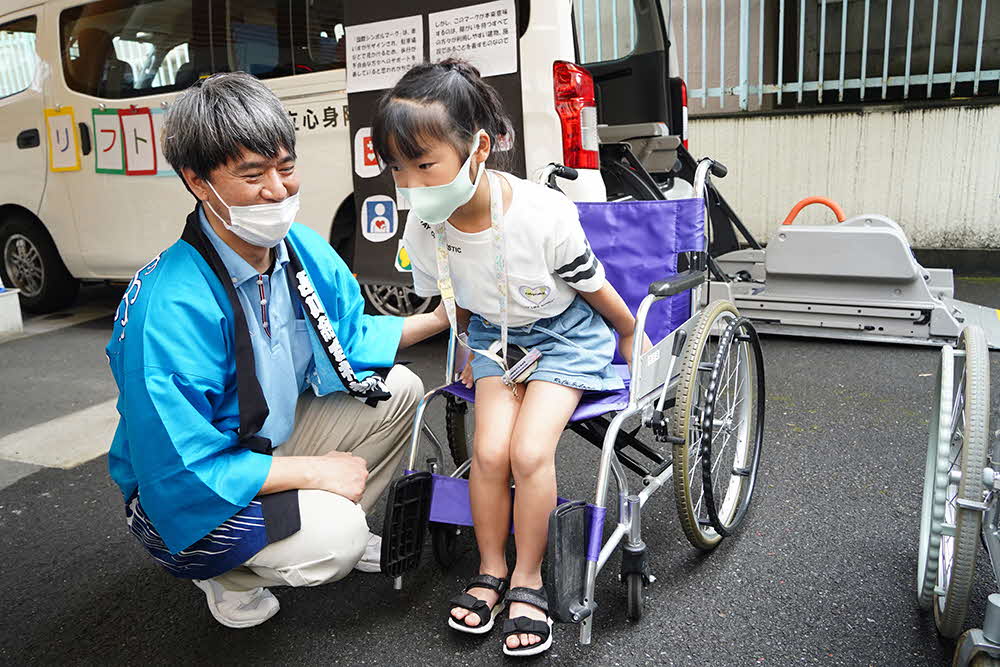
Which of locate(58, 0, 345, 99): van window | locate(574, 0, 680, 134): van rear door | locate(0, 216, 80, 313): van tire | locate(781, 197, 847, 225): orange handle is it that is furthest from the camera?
locate(0, 216, 80, 313): van tire

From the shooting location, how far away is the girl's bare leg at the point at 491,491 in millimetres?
1742

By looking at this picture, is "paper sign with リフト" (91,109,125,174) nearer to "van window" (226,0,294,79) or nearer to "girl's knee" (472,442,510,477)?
"van window" (226,0,294,79)

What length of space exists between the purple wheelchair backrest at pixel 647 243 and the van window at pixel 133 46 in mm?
2857

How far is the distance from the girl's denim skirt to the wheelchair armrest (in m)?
0.21

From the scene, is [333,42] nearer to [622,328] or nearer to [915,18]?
[622,328]

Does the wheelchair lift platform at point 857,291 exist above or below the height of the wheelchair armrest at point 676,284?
below

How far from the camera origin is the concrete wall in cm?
520

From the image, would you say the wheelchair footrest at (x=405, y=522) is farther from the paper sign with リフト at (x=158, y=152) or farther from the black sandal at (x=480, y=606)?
the paper sign with リフト at (x=158, y=152)

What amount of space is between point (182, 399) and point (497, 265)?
745mm

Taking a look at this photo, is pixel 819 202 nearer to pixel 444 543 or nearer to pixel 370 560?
pixel 444 543

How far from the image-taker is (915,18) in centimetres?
555

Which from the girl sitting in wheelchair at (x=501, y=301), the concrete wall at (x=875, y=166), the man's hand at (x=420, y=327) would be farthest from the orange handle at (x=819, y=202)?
the man's hand at (x=420, y=327)

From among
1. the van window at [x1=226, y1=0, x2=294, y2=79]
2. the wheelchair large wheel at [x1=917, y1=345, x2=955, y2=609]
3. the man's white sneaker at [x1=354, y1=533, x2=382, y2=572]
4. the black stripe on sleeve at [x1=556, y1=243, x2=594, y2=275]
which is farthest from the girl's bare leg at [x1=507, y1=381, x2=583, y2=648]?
the van window at [x1=226, y1=0, x2=294, y2=79]

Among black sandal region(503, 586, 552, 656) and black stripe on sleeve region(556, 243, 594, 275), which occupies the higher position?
black stripe on sleeve region(556, 243, 594, 275)
